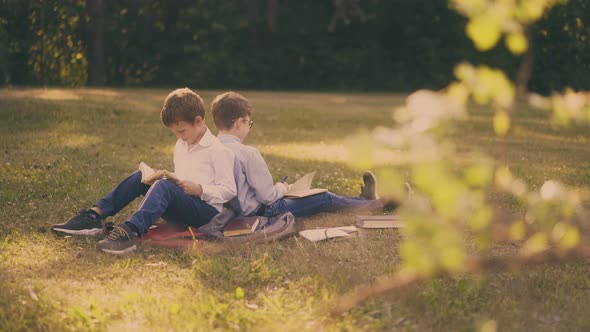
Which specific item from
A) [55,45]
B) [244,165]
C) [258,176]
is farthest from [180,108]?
[55,45]

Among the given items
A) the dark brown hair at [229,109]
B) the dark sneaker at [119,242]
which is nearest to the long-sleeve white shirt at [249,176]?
the dark brown hair at [229,109]

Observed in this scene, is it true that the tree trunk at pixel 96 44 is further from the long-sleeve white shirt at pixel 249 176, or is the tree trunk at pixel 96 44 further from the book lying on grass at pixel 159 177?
the book lying on grass at pixel 159 177

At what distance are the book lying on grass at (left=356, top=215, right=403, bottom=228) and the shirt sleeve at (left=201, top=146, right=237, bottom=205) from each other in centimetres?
106

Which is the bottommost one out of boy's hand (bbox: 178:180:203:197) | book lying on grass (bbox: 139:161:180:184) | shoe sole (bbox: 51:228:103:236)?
shoe sole (bbox: 51:228:103:236)

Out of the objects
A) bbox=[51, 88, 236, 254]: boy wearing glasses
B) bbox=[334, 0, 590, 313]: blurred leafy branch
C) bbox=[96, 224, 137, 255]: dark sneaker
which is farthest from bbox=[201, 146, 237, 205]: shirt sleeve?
bbox=[334, 0, 590, 313]: blurred leafy branch

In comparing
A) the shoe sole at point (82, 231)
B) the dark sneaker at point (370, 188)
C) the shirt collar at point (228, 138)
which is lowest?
the shoe sole at point (82, 231)

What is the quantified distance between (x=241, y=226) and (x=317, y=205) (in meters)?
0.99

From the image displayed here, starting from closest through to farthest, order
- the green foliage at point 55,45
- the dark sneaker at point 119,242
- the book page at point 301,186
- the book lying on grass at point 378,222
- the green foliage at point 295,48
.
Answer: the dark sneaker at point 119,242 < the book lying on grass at point 378,222 < the book page at point 301,186 < the green foliage at point 55,45 < the green foliage at point 295,48

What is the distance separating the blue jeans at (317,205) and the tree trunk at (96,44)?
57.1 ft

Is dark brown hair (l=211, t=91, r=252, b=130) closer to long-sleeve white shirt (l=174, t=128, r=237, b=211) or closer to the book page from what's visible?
long-sleeve white shirt (l=174, t=128, r=237, b=211)

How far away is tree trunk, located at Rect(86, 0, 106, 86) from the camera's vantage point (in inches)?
834

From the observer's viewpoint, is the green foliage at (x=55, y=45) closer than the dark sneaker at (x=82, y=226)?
No

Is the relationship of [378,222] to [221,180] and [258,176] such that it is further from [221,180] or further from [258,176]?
[221,180]

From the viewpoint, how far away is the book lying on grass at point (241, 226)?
15.4 ft
